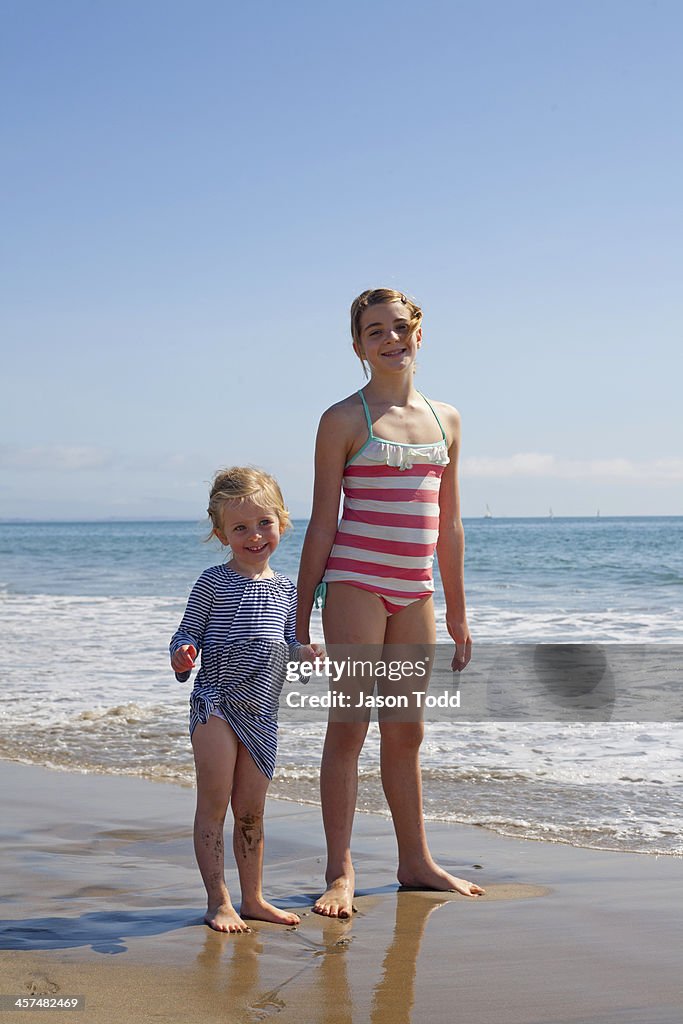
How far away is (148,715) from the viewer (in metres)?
6.35

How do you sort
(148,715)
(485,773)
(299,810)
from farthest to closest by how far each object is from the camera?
(148,715), (485,773), (299,810)

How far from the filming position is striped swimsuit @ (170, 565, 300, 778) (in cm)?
294

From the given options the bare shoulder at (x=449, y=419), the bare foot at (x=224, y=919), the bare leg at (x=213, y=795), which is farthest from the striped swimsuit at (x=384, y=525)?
the bare foot at (x=224, y=919)

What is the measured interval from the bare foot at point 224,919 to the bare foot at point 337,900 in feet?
0.84

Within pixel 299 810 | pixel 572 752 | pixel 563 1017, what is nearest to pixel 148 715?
pixel 299 810

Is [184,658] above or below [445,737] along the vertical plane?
above

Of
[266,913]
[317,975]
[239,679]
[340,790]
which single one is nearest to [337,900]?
[266,913]

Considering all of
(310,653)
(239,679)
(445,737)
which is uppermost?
(310,653)

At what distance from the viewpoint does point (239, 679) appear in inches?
117

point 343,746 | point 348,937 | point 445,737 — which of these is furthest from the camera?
point 445,737

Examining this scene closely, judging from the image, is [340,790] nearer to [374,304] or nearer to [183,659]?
[183,659]

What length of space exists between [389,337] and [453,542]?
27.5 inches

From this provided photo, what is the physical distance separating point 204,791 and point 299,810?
154cm

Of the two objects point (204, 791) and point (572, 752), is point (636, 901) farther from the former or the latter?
point (572, 752)
